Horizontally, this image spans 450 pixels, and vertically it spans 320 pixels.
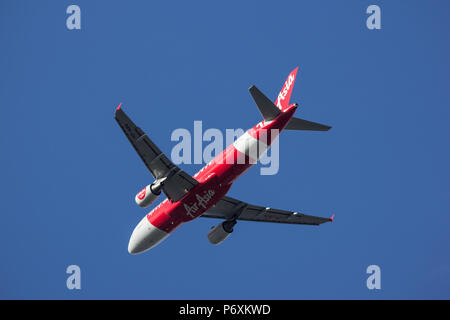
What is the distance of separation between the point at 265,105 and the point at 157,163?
25.0 feet

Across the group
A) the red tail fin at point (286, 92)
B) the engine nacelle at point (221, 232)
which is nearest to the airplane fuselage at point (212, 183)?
the red tail fin at point (286, 92)

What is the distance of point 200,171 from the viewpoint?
39844mm

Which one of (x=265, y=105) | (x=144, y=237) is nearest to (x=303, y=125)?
(x=265, y=105)

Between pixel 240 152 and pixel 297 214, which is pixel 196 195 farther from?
pixel 297 214

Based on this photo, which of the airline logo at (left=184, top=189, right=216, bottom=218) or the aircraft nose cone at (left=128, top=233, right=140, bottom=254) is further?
the aircraft nose cone at (left=128, top=233, right=140, bottom=254)

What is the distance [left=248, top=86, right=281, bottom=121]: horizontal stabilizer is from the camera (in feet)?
119

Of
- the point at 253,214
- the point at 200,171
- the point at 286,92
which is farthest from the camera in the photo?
the point at 253,214

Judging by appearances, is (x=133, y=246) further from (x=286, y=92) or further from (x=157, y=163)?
(x=286, y=92)

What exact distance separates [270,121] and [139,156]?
8399 millimetres

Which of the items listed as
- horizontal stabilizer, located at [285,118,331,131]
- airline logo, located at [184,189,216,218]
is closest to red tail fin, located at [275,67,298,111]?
horizontal stabilizer, located at [285,118,331,131]

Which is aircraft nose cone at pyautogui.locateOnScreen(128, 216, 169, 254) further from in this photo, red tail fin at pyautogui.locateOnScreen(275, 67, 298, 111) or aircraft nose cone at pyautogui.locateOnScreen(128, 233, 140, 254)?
red tail fin at pyautogui.locateOnScreen(275, 67, 298, 111)

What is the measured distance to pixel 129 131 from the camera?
3594 cm

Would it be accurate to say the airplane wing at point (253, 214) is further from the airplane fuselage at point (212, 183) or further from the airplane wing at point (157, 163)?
the airplane wing at point (157, 163)
